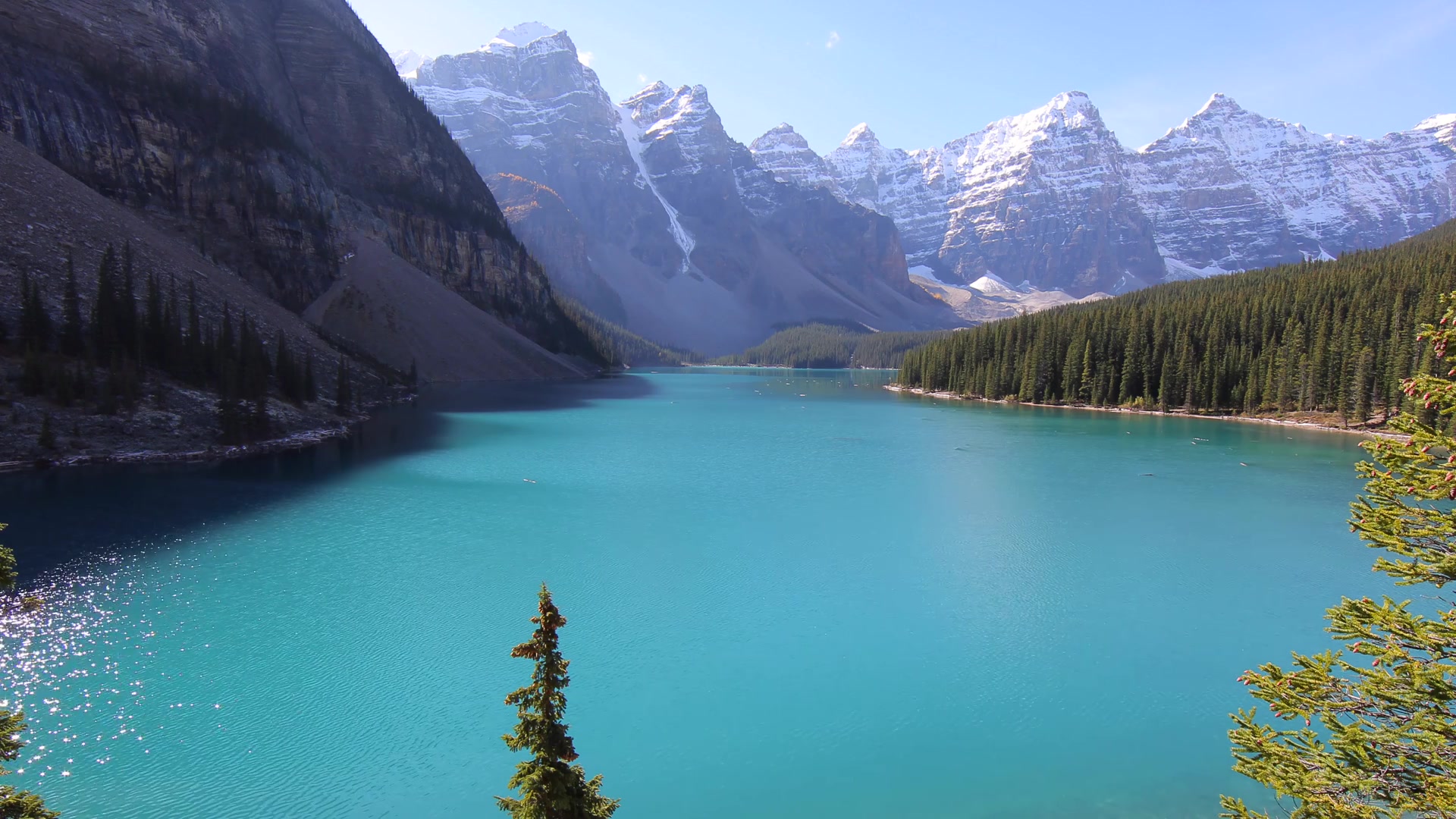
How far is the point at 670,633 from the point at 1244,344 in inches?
2925

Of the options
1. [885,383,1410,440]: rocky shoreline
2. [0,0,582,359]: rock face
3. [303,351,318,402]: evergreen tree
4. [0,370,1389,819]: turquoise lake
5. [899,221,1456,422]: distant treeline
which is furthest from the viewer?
[0,0,582,359]: rock face

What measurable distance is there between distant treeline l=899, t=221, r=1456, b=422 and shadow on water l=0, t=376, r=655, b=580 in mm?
65668

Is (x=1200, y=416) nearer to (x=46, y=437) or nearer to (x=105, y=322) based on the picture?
(x=46, y=437)

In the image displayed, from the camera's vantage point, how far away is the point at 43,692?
12.2m

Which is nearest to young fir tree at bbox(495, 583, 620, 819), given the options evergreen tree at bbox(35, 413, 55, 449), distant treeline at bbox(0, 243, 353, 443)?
evergreen tree at bbox(35, 413, 55, 449)

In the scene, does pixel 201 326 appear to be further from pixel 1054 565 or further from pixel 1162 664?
pixel 1162 664

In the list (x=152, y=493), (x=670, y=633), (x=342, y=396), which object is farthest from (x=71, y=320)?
(x=670, y=633)

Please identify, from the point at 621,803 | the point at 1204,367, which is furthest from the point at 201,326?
the point at 1204,367

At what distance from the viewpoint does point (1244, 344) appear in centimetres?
6919

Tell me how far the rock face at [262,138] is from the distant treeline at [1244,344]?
75.8 metres

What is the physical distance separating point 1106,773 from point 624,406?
64.5m

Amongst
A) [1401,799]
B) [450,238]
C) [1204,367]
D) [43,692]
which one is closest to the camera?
[1401,799]

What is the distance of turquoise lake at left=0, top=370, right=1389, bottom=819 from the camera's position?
1059 cm

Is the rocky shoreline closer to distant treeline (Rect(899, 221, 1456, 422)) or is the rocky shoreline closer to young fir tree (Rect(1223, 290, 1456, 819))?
distant treeline (Rect(899, 221, 1456, 422))
